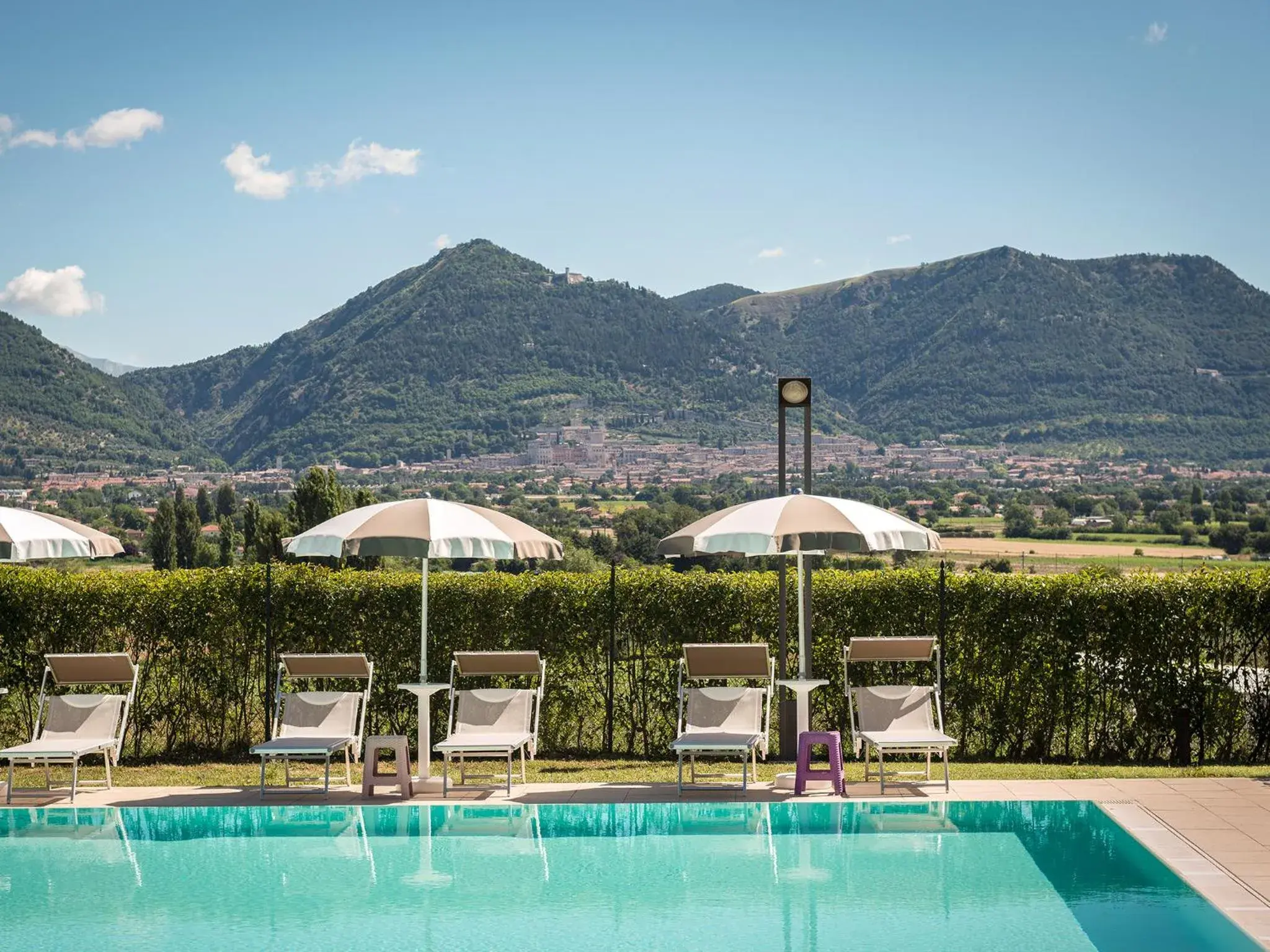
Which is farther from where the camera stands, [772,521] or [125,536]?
[125,536]

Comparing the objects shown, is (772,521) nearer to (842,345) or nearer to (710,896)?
(710,896)

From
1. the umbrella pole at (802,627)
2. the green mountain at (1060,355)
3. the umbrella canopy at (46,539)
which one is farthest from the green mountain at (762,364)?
the umbrella canopy at (46,539)

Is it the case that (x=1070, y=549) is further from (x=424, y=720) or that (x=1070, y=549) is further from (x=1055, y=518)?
(x=424, y=720)

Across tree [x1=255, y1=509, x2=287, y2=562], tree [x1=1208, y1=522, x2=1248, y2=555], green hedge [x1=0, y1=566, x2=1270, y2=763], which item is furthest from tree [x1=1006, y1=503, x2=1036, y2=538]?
green hedge [x1=0, y1=566, x2=1270, y2=763]

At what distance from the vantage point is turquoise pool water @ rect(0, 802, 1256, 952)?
5516 millimetres

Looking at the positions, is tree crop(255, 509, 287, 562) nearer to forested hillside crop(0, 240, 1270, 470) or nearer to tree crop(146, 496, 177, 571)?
tree crop(146, 496, 177, 571)

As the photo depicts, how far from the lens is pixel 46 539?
8578 millimetres

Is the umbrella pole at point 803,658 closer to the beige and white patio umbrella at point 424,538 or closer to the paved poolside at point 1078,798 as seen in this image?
the paved poolside at point 1078,798

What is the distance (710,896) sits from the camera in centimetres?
610

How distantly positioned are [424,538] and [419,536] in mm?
37

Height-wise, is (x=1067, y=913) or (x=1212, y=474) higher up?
(x=1212, y=474)

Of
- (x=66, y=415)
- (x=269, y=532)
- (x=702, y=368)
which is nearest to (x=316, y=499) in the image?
(x=269, y=532)

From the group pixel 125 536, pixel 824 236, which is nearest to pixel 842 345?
pixel 824 236

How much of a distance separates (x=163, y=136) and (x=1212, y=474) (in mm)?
65473
